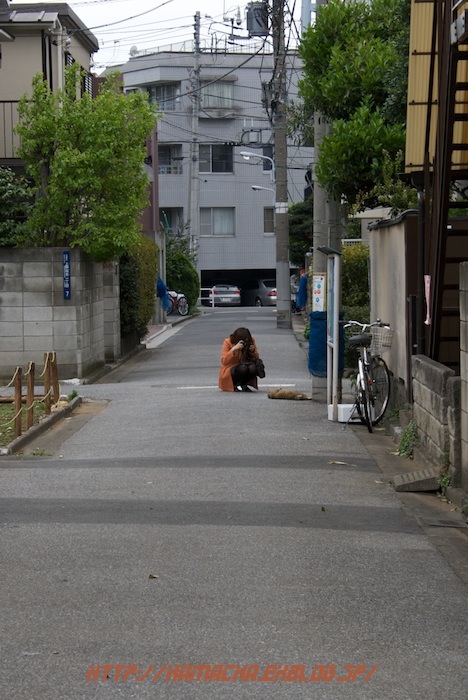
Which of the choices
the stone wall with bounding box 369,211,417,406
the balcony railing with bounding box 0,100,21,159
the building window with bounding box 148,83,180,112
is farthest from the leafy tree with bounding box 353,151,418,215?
the building window with bounding box 148,83,180,112

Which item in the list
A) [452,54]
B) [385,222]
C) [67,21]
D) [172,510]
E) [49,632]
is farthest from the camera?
[67,21]

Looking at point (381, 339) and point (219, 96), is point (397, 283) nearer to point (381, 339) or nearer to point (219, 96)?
point (381, 339)

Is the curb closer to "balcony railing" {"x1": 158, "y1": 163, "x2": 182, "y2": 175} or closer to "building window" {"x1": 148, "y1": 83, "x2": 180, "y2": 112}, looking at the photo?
"balcony railing" {"x1": 158, "y1": 163, "x2": 182, "y2": 175}

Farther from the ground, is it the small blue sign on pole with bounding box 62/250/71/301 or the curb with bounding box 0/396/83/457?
the small blue sign on pole with bounding box 62/250/71/301

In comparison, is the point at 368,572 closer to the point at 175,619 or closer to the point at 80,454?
the point at 175,619

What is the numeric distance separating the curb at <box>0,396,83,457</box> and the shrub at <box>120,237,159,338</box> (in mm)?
8725

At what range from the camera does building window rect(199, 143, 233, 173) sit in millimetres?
58531

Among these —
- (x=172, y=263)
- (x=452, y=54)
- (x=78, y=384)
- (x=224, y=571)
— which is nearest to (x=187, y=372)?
(x=78, y=384)

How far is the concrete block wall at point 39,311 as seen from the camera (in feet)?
62.8

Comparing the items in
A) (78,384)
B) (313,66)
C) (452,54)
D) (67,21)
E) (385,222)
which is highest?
(67,21)

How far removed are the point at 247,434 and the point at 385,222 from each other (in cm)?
342

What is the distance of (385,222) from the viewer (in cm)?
1352

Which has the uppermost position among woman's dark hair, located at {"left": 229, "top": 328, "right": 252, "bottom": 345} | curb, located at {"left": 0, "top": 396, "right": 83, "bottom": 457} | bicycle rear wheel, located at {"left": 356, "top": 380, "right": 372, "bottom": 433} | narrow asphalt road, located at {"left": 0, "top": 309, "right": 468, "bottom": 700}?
woman's dark hair, located at {"left": 229, "top": 328, "right": 252, "bottom": 345}

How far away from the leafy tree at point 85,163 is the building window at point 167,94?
128 ft
